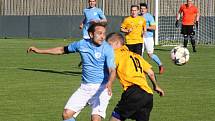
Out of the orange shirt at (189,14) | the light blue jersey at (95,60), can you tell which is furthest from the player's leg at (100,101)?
the orange shirt at (189,14)

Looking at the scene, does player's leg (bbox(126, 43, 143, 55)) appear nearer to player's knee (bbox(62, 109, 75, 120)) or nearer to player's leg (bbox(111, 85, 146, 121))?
player's knee (bbox(62, 109, 75, 120))

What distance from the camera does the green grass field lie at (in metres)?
11.8

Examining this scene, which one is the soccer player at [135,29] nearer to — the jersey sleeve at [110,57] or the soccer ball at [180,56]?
the soccer ball at [180,56]

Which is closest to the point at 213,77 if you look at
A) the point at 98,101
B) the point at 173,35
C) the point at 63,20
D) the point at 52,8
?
the point at 98,101

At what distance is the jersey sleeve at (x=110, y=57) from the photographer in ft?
29.5

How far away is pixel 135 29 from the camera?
733 inches

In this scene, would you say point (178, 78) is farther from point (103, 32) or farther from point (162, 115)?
point (103, 32)

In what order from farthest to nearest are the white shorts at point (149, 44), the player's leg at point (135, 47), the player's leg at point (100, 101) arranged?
1. the white shorts at point (149, 44)
2. the player's leg at point (135, 47)
3. the player's leg at point (100, 101)

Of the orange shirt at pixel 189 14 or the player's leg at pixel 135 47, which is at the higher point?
the orange shirt at pixel 189 14

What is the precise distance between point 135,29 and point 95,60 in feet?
31.0

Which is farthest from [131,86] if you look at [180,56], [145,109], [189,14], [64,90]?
[189,14]

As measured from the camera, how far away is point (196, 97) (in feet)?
45.8

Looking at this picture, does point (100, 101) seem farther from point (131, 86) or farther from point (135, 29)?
point (135, 29)

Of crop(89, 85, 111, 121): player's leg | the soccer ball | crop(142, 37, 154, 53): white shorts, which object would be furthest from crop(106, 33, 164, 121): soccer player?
crop(142, 37, 154, 53): white shorts
